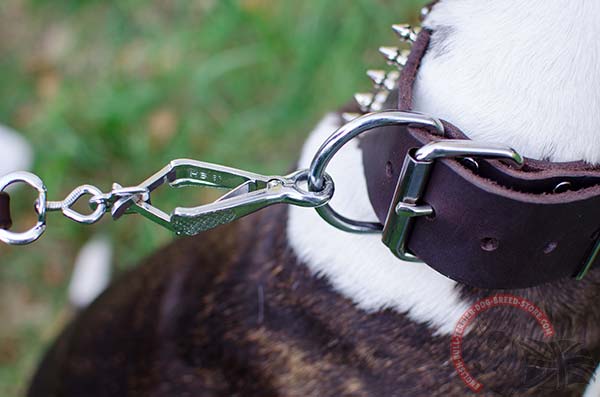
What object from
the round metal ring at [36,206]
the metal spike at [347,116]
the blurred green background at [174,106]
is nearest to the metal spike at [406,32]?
the metal spike at [347,116]

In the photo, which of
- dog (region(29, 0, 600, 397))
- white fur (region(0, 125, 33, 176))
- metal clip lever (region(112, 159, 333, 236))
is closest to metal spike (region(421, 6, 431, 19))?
dog (region(29, 0, 600, 397))

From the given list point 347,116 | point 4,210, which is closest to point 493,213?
point 347,116

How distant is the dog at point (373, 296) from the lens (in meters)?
1.00

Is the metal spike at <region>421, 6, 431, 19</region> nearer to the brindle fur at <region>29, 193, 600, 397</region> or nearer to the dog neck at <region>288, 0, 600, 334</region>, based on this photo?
the dog neck at <region>288, 0, 600, 334</region>

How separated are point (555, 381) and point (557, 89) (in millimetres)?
458

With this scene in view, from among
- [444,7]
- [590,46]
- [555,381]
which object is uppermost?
[444,7]

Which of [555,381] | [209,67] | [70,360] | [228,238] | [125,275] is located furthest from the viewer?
[209,67]

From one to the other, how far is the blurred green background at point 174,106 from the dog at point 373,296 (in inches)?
42.7

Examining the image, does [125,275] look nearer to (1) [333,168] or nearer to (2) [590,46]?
(1) [333,168]

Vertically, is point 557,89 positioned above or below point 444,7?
below

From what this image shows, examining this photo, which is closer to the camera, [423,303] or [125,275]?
[423,303]

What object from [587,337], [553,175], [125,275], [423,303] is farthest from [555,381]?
[125,275]

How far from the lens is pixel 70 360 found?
169 centimetres

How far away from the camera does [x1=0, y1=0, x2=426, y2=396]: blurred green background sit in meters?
2.72
